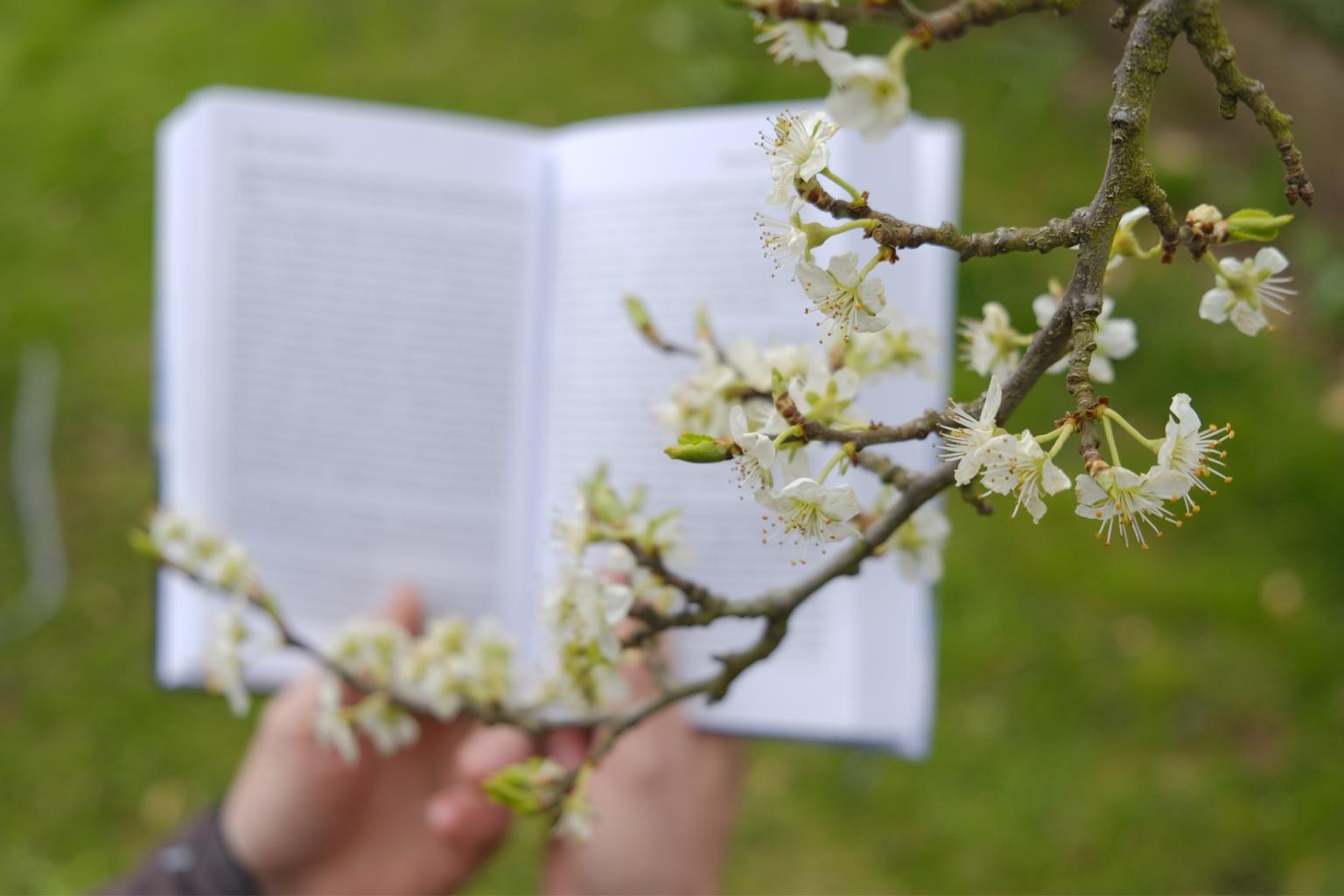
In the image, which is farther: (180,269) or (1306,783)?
(1306,783)

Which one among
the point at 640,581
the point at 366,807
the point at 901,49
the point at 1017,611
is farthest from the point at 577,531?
the point at 1017,611

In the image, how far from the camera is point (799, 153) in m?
0.48

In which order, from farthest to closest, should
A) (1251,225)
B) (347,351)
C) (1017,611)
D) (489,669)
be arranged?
(1017,611)
(347,351)
(489,669)
(1251,225)

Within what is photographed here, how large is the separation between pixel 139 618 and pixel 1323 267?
219 centimetres

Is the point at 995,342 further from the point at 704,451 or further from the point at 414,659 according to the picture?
the point at 414,659

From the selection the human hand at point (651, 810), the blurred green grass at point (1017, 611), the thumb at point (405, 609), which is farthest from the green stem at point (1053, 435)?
the blurred green grass at point (1017, 611)

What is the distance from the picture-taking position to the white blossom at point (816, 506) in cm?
49

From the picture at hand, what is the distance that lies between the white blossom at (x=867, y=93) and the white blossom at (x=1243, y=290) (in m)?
0.21

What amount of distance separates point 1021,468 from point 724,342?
75cm

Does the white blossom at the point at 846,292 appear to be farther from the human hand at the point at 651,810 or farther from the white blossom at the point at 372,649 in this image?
the human hand at the point at 651,810

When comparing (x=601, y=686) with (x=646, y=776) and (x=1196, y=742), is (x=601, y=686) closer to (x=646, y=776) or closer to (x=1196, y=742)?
(x=646, y=776)

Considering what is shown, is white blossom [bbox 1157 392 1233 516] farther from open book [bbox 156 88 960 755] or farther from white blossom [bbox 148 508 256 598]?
white blossom [bbox 148 508 256 598]

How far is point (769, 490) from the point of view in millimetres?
506

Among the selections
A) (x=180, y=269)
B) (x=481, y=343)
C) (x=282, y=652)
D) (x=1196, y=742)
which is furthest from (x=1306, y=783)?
(x=180, y=269)
